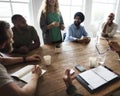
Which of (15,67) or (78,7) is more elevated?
(78,7)

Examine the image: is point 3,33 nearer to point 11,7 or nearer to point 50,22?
point 50,22

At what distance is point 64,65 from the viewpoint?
1400mm

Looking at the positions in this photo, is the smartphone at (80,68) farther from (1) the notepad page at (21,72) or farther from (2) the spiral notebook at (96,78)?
(1) the notepad page at (21,72)

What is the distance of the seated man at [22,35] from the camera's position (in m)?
1.87

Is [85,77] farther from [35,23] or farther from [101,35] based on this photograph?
[35,23]

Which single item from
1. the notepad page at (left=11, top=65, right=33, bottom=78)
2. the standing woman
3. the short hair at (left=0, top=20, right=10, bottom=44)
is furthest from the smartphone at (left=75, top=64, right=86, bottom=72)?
the standing woman

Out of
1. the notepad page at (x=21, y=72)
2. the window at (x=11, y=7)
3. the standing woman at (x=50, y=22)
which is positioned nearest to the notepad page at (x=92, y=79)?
the notepad page at (x=21, y=72)

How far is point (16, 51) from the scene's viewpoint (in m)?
1.72

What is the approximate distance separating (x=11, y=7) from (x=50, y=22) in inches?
48.3

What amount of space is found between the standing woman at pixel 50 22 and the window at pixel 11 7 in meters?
1.04

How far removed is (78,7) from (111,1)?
1.24m

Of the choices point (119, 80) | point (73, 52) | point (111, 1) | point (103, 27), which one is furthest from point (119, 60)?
point (111, 1)

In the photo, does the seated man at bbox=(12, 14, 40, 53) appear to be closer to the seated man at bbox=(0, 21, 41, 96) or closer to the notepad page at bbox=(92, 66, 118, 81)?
the seated man at bbox=(0, 21, 41, 96)

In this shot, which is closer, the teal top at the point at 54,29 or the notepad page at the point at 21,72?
the notepad page at the point at 21,72
